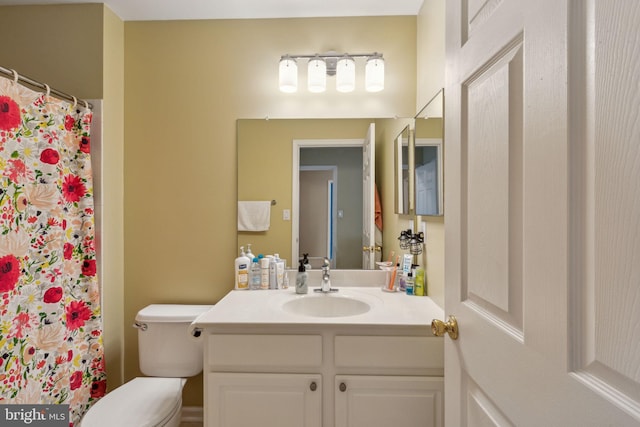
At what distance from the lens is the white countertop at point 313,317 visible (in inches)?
51.6

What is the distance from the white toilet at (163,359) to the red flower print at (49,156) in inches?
33.1

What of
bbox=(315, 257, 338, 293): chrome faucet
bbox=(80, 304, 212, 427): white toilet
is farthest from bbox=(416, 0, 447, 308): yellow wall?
bbox=(80, 304, 212, 427): white toilet

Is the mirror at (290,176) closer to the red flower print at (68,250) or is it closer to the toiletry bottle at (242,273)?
the toiletry bottle at (242,273)

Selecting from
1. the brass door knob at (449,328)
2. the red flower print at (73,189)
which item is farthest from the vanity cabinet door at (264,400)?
the red flower print at (73,189)

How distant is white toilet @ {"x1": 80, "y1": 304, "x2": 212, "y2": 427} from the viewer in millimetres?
1487

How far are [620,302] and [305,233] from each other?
1.57 meters

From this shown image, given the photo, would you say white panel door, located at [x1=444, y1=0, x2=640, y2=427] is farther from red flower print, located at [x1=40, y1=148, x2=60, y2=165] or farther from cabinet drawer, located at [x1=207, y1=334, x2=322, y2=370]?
red flower print, located at [x1=40, y1=148, x2=60, y2=165]

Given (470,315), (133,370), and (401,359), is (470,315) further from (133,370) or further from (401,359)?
(133,370)

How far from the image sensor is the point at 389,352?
1.31 m

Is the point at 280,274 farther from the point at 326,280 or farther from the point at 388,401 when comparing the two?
the point at 388,401

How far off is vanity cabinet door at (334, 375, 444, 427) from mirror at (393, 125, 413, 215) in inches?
32.7

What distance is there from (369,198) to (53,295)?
5.11ft

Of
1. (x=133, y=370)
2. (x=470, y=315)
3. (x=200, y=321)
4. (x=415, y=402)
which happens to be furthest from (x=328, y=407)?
(x=133, y=370)

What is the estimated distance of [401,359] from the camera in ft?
4.27
